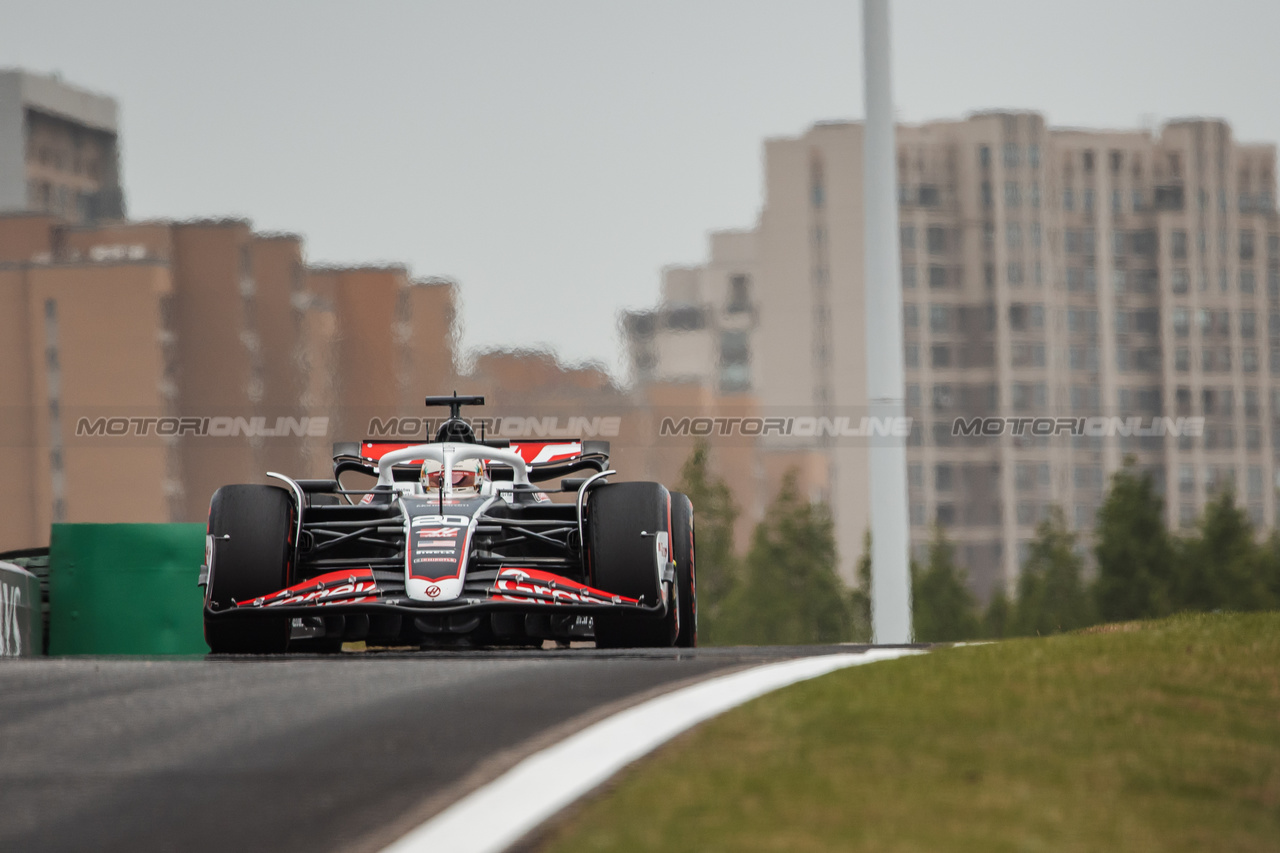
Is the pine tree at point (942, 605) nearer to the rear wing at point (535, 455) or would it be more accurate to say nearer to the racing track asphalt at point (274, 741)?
the rear wing at point (535, 455)

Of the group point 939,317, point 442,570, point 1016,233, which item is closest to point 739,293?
point 939,317

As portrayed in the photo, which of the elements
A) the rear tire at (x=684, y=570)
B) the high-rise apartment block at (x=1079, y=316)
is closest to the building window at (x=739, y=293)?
the high-rise apartment block at (x=1079, y=316)

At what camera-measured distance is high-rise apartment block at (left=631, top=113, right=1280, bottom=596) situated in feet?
311

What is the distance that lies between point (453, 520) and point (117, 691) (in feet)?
12.5

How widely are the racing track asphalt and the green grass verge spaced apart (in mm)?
552

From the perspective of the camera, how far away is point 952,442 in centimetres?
9556

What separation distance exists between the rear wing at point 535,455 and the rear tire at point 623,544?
7.32 feet

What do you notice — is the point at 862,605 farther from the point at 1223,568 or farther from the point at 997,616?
the point at 1223,568

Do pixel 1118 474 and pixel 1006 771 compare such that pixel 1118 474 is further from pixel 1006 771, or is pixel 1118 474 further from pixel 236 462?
pixel 1006 771

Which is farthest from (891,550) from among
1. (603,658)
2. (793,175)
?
(793,175)

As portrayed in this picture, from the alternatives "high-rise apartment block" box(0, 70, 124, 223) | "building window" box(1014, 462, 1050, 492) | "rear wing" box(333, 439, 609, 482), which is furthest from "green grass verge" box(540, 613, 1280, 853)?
"building window" box(1014, 462, 1050, 492)

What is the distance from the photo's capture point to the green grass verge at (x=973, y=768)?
4.40 meters

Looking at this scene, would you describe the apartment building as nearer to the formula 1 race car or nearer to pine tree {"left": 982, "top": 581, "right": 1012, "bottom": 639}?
pine tree {"left": 982, "top": 581, "right": 1012, "bottom": 639}

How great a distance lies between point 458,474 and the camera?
1204 centimetres
